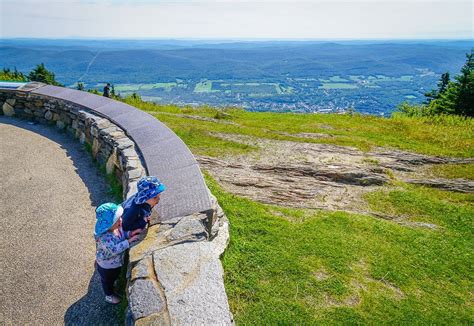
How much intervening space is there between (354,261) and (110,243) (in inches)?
171

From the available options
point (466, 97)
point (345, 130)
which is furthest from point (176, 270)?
point (466, 97)

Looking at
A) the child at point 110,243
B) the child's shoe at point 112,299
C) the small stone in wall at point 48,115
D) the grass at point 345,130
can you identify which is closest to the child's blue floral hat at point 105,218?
the child at point 110,243

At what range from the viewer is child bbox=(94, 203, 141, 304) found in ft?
15.4

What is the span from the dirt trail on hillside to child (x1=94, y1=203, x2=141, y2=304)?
430cm

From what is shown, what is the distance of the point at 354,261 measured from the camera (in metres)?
6.22

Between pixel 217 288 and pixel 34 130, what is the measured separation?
1079cm

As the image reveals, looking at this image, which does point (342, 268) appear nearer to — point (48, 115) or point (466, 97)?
point (48, 115)

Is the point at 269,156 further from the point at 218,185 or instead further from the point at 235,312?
the point at 235,312

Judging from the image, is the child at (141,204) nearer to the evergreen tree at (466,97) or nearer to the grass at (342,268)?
A: the grass at (342,268)

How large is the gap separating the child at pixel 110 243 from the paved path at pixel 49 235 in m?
0.44

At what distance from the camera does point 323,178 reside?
33.7 ft

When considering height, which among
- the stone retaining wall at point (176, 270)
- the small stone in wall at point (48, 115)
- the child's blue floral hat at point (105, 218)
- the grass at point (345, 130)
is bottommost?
the grass at point (345, 130)

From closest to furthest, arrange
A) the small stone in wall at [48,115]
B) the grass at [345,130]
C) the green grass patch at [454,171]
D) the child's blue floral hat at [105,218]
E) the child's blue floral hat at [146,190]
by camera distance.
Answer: the child's blue floral hat at [105,218] → the child's blue floral hat at [146,190] → the green grass patch at [454,171] → the small stone in wall at [48,115] → the grass at [345,130]

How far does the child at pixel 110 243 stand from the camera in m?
4.68
